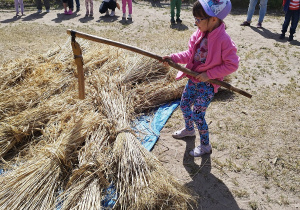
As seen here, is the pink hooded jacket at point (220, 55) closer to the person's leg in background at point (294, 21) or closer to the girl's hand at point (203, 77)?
the girl's hand at point (203, 77)

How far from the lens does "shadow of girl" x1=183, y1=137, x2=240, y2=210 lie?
243cm

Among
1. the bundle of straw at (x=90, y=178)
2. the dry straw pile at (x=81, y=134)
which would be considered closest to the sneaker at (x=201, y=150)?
the dry straw pile at (x=81, y=134)

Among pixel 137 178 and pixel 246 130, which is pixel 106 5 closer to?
pixel 246 130

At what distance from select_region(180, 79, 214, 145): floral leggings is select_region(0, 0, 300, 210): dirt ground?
0.37 m

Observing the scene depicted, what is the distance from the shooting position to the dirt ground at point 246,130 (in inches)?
101

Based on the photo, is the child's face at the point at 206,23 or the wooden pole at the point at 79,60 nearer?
the child's face at the point at 206,23

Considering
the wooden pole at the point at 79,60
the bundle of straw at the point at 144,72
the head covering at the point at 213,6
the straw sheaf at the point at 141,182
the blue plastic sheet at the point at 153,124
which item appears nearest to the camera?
the straw sheaf at the point at 141,182

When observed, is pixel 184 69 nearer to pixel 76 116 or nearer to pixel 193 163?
pixel 193 163

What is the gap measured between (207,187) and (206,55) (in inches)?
49.6

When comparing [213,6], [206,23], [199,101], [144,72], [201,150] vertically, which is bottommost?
[201,150]

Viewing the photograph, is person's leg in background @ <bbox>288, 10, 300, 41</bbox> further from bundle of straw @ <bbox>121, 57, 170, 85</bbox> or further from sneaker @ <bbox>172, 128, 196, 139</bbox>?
sneaker @ <bbox>172, 128, 196, 139</bbox>

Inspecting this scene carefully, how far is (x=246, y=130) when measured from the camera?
336cm

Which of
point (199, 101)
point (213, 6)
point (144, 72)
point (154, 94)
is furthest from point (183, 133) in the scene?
point (213, 6)

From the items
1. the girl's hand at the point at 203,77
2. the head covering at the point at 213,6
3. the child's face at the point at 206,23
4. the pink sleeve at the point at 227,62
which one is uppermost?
the head covering at the point at 213,6
